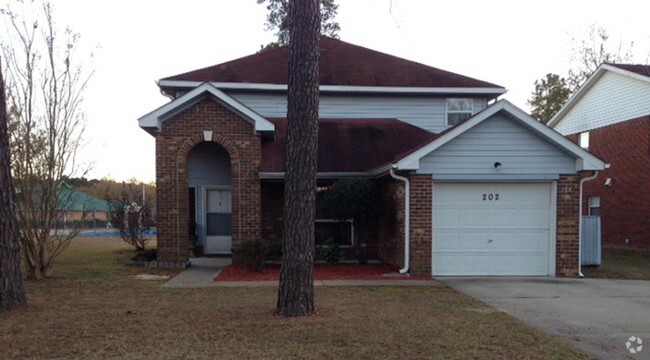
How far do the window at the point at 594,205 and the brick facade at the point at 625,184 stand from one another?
0.39m

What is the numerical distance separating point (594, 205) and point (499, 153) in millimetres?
13581

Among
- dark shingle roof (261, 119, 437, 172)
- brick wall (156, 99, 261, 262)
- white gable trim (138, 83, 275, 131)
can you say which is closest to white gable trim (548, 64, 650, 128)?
dark shingle roof (261, 119, 437, 172)

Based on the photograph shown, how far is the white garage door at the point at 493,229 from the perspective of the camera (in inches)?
452

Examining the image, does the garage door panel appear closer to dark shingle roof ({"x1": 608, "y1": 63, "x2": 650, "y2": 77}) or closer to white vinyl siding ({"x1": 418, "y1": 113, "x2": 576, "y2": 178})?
white vinyl siding ({"x1": 418, "y1": 113, "x2": 576, "y2": 178})

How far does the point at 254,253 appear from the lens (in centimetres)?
1165

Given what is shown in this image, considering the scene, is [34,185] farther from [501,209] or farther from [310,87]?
[501,209]

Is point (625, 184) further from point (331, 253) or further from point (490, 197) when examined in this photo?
point (331, 253)

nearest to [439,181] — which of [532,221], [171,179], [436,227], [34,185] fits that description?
[436,227]

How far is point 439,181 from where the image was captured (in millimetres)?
11367

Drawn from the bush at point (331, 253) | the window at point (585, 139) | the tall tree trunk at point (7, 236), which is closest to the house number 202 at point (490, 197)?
the bush at point (331, 253)

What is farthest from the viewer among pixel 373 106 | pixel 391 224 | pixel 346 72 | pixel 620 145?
pixel 620 145

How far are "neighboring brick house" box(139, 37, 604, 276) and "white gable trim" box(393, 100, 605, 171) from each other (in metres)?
0.03

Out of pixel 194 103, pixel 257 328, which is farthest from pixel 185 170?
pixel 257 328

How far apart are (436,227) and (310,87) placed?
228 inches
